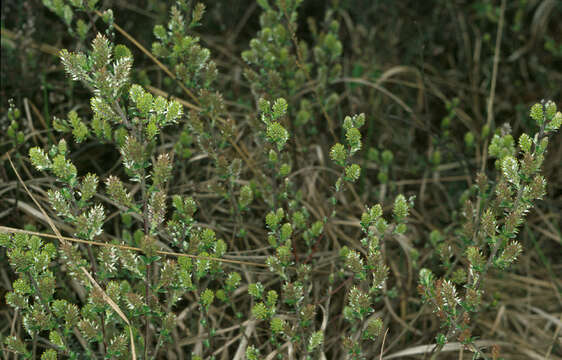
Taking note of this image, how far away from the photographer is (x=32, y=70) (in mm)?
2488

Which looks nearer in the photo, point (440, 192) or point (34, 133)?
A: point (34, 133)

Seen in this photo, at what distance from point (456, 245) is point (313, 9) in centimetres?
167

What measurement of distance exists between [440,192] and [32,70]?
199 cm

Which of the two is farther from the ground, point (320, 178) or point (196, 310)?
point (320, 178)

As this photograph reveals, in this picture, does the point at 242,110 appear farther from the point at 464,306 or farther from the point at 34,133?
the point at 464,306

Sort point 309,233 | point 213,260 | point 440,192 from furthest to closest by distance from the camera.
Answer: point 440,192 < point 309,233 < point 213,260

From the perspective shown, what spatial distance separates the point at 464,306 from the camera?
1.46 metres

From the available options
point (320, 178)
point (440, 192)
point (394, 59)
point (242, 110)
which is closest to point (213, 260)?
point (320, 178)

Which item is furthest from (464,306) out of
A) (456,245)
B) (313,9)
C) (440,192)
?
(313,9)

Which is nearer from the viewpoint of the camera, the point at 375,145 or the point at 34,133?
the point at 34,133

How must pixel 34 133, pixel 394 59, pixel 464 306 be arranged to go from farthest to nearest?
1. pixel 394 59
2. pixel 34 133
3. pixel 464 306

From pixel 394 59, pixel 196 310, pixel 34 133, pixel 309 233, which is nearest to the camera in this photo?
pixel 309 233

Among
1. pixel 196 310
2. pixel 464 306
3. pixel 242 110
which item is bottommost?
pixel 196 310

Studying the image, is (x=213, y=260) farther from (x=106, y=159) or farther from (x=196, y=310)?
(x=106, y=159)
